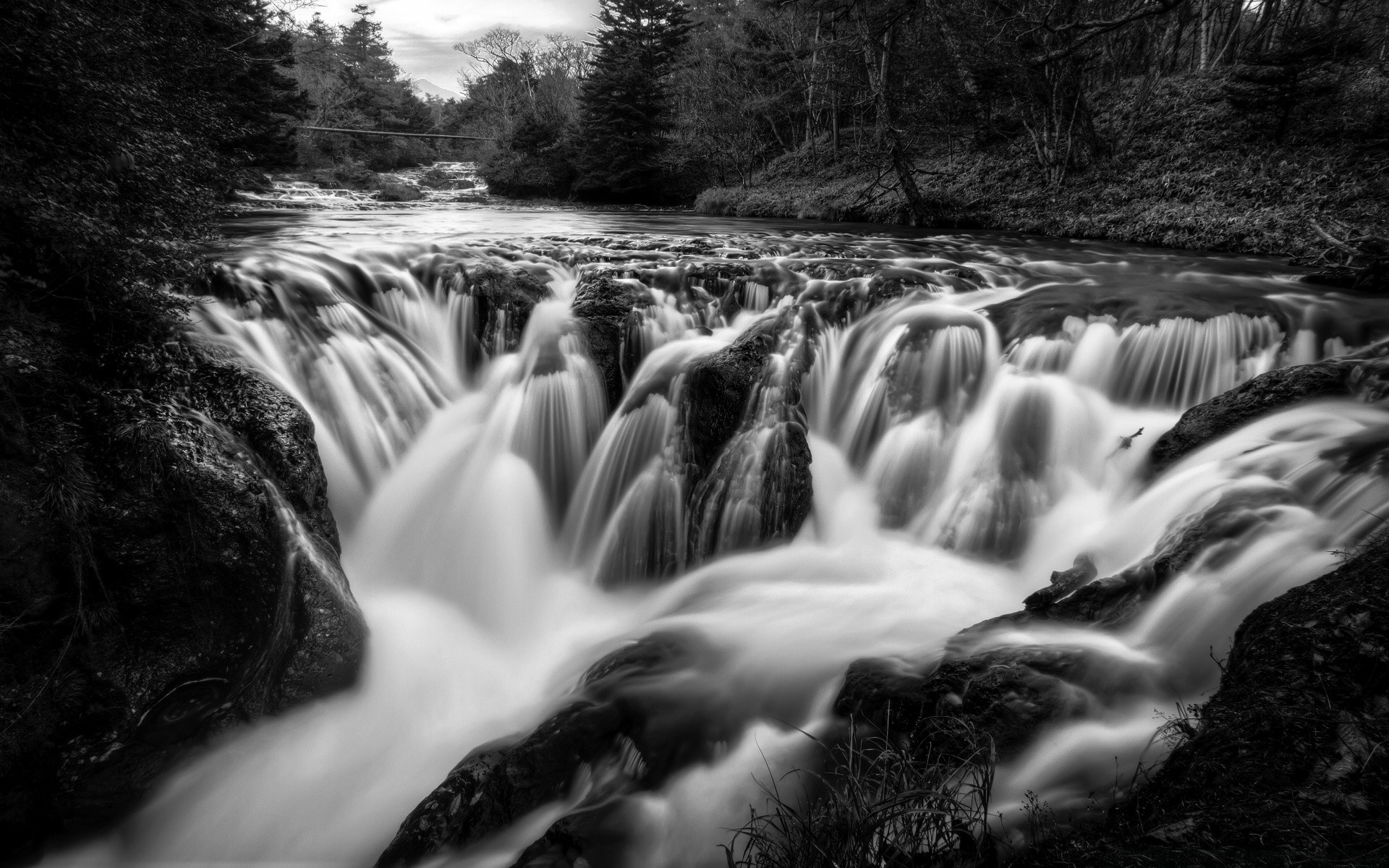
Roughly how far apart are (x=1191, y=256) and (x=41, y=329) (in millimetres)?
12899

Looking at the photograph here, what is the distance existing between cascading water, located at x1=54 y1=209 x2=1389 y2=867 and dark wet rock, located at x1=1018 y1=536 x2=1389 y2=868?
1.74 ft

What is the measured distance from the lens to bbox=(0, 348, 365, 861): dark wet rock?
311 cm

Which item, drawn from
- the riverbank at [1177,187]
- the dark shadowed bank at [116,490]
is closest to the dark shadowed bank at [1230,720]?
the dark shadowed bank at [116,490]

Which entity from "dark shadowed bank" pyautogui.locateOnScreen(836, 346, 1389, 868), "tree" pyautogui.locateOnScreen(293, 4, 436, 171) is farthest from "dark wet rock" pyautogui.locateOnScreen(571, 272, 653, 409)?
"tree" pyautogui.locateOnScreen(293, 4, 436, 171)

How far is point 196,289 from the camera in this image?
5691 millimetres

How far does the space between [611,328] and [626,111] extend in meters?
29.1

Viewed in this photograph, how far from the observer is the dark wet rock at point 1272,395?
4547 millimetres

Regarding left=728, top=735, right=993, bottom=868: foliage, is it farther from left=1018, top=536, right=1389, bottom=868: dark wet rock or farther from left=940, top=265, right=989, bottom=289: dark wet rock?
left=940, top=265, right=989, bottom=289: dark wet rock

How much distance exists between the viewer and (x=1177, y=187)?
13070 mm

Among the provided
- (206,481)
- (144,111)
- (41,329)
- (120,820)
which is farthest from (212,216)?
(120,820)

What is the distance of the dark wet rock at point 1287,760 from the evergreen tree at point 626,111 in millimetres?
32308

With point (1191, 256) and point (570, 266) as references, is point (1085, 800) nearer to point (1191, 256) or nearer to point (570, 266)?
point (570, 266)

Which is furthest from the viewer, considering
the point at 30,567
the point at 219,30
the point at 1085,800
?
the point at 219,30

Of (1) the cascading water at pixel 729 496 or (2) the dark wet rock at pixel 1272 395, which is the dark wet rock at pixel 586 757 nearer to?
(1) the cascading water at pixel 729 496
